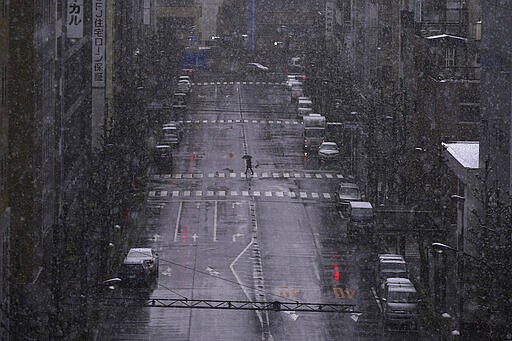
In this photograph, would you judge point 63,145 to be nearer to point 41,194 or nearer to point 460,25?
point 41,194

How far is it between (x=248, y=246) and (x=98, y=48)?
16.7 m

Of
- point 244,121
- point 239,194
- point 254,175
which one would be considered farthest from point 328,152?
point 244,121

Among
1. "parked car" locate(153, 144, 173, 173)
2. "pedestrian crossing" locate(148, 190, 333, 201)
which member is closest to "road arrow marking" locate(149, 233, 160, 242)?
"pedestrian crossing" locate(148, 190, 333, 201)

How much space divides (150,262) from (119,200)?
9.70m

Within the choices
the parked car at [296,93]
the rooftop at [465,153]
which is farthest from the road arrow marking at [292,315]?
the parked car at [296,93]

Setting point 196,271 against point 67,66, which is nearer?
point 196,271

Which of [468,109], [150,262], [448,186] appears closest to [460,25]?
[468,109]

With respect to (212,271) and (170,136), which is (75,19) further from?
(170,136)

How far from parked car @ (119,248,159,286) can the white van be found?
48366 mm

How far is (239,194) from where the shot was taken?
218 feet

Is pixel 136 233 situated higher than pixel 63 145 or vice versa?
pixel 63 145

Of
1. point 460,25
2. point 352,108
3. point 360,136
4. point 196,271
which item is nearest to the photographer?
point 196,271

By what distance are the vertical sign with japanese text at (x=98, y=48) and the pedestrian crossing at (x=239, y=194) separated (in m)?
6.49

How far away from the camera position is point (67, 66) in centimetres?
5909
